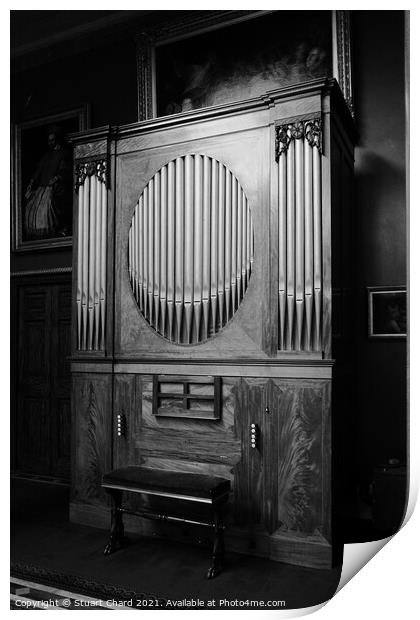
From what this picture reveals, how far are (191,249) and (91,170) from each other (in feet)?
2.83

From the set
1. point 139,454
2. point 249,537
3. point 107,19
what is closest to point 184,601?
point 249,537

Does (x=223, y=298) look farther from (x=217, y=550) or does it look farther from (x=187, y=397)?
(x=217, y=550)

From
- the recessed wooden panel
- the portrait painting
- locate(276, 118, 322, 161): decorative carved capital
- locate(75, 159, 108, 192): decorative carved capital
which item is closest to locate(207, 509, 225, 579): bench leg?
the recessed wooden panel

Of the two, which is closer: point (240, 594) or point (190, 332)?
point (240, 594)

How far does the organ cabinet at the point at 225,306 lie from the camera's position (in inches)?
104

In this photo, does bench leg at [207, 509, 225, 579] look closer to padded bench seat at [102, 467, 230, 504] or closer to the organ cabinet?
padded bench seat at [102, 467, 230, 504]

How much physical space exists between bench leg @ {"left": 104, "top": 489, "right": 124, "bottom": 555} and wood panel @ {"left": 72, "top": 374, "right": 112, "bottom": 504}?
1.05 ft

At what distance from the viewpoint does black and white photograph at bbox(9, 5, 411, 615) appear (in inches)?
101

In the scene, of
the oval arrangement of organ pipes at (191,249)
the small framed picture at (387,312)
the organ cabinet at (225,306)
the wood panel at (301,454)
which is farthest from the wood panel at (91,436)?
the small framed picture at (387,312)

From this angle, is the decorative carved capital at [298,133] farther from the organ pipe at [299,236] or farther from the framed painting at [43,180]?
the framed painting at [43,180]

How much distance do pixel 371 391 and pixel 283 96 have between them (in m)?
1.61

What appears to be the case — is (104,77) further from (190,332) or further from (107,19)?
(190,332)

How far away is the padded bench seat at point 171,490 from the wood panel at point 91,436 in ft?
1.09

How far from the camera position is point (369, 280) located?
3.09m
